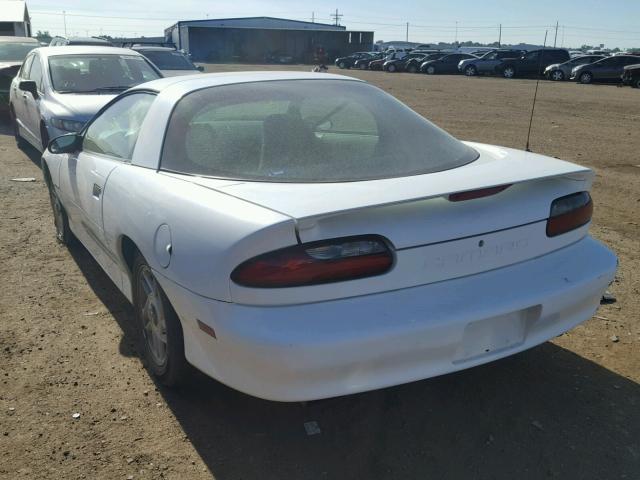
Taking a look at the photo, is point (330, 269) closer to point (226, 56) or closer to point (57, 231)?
point (57, 231)

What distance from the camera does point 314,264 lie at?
2.24m

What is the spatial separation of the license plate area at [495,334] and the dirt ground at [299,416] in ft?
1.42

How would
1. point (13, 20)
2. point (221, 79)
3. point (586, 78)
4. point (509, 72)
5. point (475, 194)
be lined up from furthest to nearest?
point (509, 72) → point (586, 78) → point (13, 20) → point (221, 79) → point (475, 194)

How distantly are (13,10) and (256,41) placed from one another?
51.2 meters

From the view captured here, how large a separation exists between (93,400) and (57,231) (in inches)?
110

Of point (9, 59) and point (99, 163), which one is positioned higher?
point (9, 59)

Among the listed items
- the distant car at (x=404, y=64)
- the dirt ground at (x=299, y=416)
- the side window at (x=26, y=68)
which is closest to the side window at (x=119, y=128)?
the dirt ground at (x=299, y=416)

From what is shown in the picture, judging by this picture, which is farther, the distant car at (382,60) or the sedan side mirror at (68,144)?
the distant car at (382,60)

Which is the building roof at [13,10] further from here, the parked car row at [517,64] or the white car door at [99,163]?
the white car door at [99,163]

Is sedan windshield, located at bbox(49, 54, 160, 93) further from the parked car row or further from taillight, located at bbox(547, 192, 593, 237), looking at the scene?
the parked car row

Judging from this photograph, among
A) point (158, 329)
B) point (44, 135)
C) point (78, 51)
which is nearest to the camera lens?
point (158, 329)

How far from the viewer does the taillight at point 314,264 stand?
223cm

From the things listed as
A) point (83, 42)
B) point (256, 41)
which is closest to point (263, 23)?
point (256, 41)

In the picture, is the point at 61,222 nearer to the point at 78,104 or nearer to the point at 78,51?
the point at 78,104
